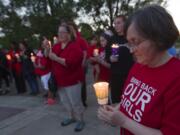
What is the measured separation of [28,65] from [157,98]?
24.8ft

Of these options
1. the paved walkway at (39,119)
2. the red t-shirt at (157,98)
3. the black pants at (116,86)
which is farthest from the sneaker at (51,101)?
the red t-shirt at (157,98)

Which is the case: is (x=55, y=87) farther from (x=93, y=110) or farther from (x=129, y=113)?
(x=129, y=113)

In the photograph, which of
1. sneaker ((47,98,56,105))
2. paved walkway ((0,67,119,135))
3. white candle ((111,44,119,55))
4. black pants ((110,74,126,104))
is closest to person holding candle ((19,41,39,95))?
paved walkway ((0,67,119,135))

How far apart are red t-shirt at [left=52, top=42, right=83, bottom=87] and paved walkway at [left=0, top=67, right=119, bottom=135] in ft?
2.87

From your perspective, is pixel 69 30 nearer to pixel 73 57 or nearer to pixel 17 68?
pixel 73 57

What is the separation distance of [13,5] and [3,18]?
82cm

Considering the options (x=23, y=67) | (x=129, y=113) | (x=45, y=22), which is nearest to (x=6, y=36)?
(x=45, y=22)

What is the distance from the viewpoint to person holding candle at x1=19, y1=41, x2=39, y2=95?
28.6 feet

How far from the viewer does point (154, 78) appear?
157 cm

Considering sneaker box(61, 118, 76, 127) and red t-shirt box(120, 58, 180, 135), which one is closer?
red t-shirt box(120, 58, 180, 135)

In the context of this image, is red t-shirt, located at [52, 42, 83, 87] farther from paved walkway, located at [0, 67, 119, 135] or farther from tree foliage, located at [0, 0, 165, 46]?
tree foliage, located at [0, 0, 165, 46]

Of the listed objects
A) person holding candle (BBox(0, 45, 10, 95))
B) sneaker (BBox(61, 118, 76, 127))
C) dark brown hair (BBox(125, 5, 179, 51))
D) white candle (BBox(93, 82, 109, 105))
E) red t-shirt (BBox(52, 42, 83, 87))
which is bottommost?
sneaker (BBox(61, 118, 76, 127))

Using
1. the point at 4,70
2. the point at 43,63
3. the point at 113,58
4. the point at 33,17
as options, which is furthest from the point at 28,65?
the point at 33,17

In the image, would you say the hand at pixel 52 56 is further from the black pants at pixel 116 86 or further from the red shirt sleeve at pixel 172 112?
the red shirt sleeve at pixel 172 112
